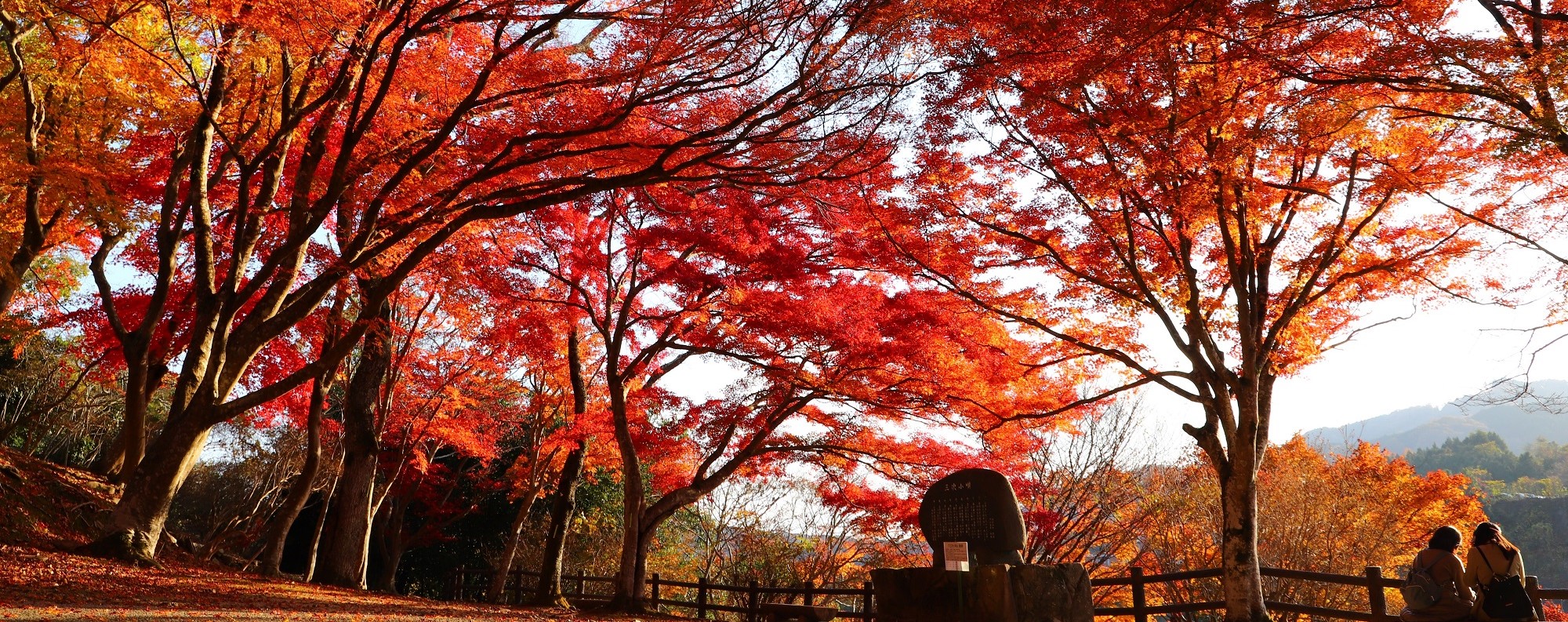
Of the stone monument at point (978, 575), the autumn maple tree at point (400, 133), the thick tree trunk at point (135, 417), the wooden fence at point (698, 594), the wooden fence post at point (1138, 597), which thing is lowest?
the wooden fence at point (698, 594)

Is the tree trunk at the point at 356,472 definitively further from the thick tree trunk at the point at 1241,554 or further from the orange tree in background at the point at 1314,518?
the orange tree in background at the point at 1314,518

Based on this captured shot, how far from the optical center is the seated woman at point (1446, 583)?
218 inches

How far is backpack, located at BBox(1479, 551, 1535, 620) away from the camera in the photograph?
17.5ft

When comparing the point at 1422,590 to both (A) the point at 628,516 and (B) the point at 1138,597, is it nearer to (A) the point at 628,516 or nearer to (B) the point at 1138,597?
(B) the point at 1138,597

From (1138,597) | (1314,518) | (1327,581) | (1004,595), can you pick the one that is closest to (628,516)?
(1004,595)

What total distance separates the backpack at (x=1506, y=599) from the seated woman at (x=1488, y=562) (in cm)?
1

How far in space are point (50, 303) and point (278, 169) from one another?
40.4 ft

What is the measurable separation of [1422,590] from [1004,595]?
2.81 metres

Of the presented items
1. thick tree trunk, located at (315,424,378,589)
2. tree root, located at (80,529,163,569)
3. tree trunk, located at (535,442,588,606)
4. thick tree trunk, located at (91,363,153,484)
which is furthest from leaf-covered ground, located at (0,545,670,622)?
tree trunk, located at (535,442,588,606)

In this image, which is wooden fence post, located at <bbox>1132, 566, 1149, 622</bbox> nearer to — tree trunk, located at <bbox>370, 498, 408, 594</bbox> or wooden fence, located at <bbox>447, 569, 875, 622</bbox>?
wooden fence, located at <bbox>447, 569, 875, 622</bbox>

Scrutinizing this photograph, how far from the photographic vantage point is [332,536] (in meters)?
12.6

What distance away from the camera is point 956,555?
24.3 feet

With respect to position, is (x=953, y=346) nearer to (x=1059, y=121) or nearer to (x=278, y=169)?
(x=1059, y=121)

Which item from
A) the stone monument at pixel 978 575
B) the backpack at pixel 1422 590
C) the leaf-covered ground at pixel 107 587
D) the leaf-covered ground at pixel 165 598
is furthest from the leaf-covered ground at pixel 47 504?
the backpack at pixel 1422 590
